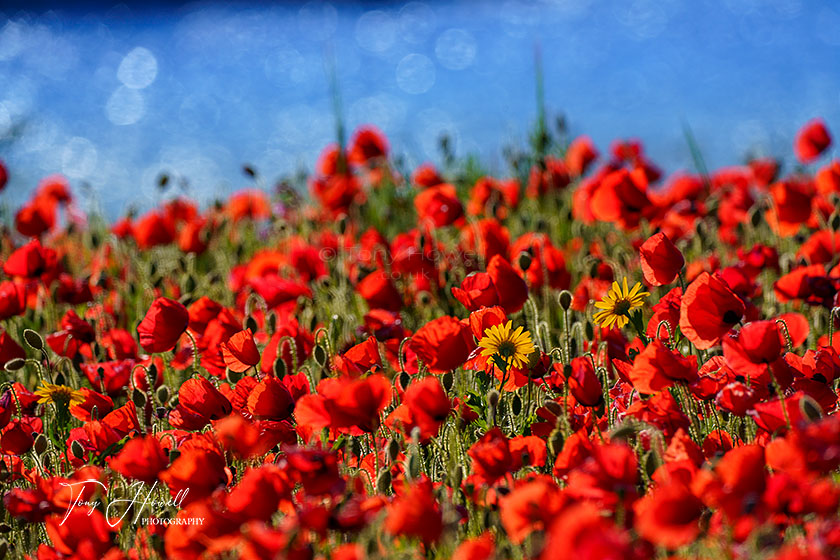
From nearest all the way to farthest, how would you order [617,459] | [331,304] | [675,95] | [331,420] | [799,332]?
[617,459] < [331,420] < [799,332] < [331,304] < [675,95]

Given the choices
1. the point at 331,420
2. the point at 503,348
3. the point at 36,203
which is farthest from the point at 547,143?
the point at 331,420

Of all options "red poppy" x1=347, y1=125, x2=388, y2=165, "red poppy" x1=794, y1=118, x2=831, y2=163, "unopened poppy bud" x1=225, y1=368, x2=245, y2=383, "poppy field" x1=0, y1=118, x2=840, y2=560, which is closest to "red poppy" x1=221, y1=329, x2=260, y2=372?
"poppy field" x1=0, y1=118, x2=840, y2=560

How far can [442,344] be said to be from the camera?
1535 millimetres

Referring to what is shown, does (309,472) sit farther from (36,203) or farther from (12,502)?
(36,203)

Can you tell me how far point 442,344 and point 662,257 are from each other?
420 millimetres

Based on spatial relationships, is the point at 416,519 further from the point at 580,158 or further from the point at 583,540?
the point at 580,158

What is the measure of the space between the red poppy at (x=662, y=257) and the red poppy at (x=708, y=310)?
0.14 m

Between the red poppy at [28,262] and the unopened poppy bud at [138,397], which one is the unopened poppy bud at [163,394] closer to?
the unopened poppy bud at [138,397]

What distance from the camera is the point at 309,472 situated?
3.91 feet

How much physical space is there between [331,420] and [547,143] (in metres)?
2.34

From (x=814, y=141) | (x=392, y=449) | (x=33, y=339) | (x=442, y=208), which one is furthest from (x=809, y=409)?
(x=814, y=141)

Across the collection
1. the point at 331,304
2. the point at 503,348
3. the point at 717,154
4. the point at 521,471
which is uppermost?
the point at 503,348

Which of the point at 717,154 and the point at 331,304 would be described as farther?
the point at 717,154

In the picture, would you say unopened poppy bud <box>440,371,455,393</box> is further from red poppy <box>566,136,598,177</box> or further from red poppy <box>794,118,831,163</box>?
red poppy <box>566,136,598,177</box>
